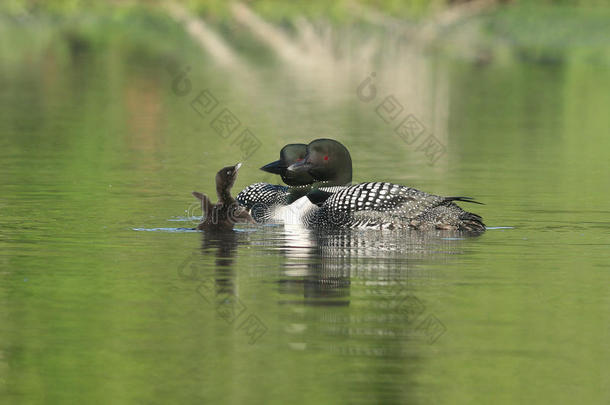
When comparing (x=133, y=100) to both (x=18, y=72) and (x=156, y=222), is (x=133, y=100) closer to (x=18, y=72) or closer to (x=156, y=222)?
(x=18, y=72)

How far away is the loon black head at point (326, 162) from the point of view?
1395cm

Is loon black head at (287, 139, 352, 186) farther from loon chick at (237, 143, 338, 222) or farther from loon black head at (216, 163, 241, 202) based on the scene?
loon black head at (216, 163, 241, 202)

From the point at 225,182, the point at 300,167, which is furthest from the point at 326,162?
the point at 225,182

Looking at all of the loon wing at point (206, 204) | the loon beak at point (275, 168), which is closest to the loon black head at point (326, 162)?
the loon beak at point (275, 168)

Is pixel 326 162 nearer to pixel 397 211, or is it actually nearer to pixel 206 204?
pixel 397 211

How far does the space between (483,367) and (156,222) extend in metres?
5.91

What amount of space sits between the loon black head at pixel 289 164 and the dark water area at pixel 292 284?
1029 mm

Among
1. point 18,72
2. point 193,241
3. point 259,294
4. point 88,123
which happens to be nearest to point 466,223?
point 193,241

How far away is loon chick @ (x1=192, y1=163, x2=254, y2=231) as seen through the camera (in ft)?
41.5

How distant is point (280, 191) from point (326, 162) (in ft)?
2.01

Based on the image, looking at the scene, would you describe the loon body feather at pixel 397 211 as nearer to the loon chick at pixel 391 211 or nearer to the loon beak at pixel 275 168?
the loon chick at pixel 391 211

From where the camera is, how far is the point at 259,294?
31.2 ft

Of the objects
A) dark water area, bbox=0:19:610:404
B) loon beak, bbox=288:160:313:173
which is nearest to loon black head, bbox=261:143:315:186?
loon beak, bbox=288:160:313:173

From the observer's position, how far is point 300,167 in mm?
13922
